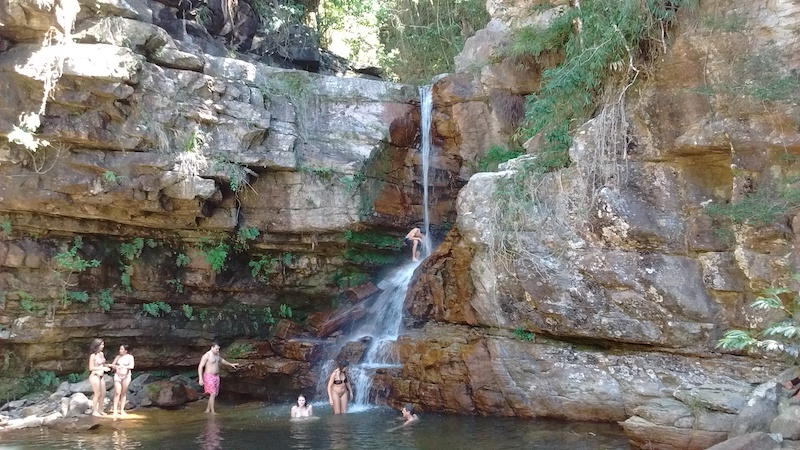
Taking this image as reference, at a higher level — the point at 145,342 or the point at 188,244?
the point at 188,244

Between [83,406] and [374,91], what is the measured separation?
26.9 ft

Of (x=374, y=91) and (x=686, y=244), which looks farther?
(x=374, y=91)

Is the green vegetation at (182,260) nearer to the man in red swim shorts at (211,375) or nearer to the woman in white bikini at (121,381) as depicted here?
the man in red swim shorts at (211,375)

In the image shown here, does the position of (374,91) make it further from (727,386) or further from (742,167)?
(727,386)

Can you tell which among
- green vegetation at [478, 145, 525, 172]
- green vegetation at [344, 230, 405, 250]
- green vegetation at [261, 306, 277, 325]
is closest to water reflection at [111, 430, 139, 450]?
green vegetation at [261, 306, 277, 325]

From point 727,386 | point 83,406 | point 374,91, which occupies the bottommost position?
point 83,406

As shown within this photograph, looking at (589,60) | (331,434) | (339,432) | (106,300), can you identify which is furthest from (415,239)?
(106,300)

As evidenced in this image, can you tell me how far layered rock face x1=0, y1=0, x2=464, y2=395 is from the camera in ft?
33.9

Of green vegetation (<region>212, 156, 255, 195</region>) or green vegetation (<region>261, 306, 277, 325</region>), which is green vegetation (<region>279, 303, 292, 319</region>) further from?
green vegetation (<region>212, 156, 255, 195</region>)

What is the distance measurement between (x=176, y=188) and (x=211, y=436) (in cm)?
455

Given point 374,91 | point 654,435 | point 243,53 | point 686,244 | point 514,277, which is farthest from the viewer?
point 243,53

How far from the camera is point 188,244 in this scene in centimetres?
1278

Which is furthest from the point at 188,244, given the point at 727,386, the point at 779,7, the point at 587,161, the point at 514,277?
the point at 779,7

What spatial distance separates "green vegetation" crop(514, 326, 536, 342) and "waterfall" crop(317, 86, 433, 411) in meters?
2.30
